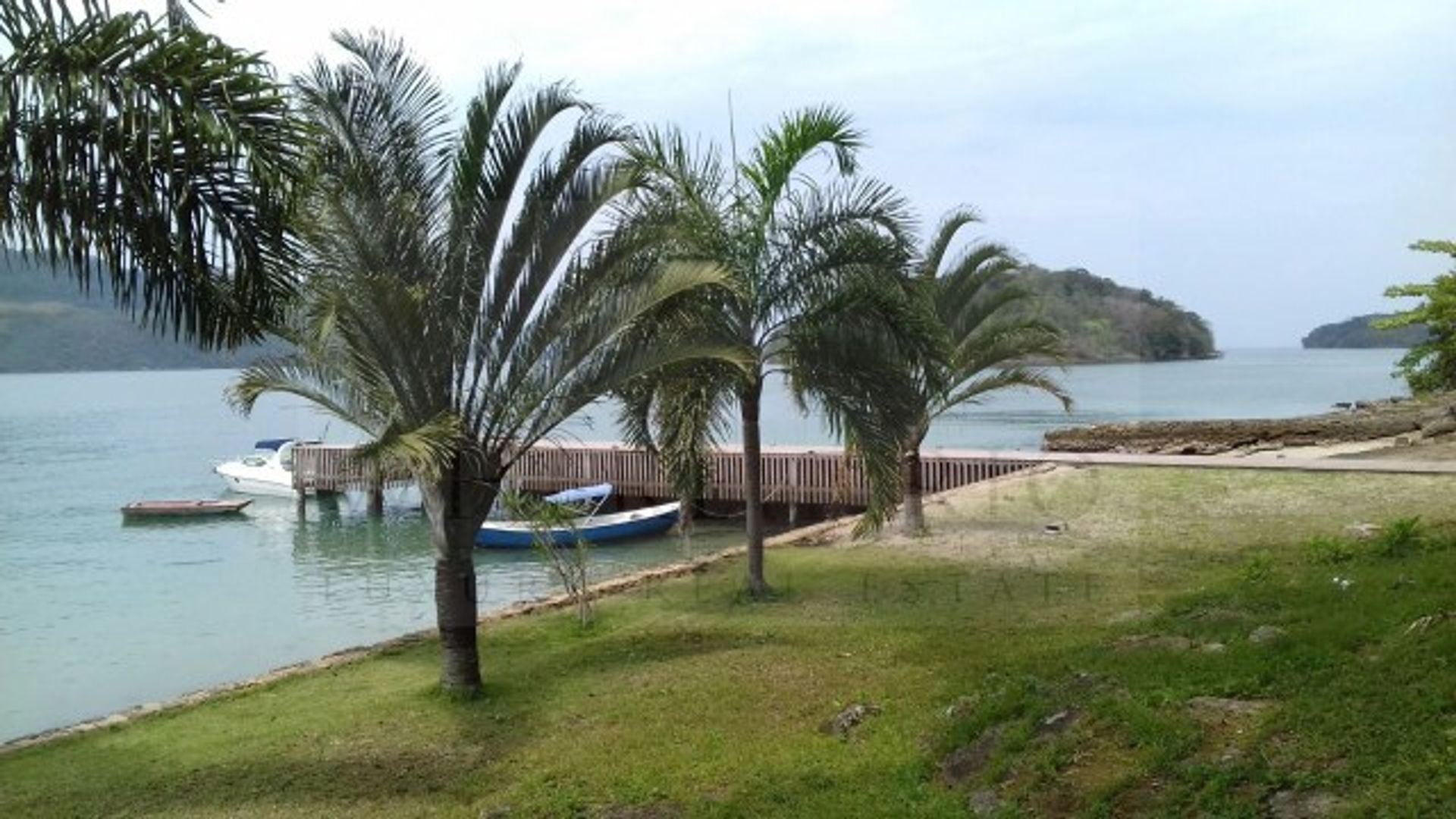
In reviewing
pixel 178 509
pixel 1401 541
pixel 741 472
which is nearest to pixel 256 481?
pixel 178 509

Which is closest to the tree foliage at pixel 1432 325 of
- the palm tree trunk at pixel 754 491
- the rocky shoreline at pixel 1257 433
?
the rocky shoreline at pixel 1257 433

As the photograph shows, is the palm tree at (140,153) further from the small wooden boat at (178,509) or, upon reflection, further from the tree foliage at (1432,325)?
the small wooden boat at (178,509)

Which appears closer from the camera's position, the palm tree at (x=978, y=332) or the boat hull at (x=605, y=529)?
the palm tree at (x=978, y=332)

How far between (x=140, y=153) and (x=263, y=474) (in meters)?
31.1

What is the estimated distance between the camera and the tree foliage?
1425 centimetres

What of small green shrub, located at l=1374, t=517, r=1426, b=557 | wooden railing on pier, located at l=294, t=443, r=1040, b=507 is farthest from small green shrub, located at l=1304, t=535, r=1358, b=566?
wooden railing on pier, located at l=294, t=443, r=1040, b=507

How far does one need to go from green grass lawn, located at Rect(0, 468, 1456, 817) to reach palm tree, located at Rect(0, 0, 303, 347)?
9.04 feet

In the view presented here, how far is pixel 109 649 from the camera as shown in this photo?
15.7m

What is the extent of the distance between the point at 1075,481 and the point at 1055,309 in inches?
99.6

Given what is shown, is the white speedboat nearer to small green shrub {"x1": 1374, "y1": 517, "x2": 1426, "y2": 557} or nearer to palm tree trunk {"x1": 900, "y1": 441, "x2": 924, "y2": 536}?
palm tree trunk {"x1": 900, "y1": 441, "x2": 924, "y2": 536}

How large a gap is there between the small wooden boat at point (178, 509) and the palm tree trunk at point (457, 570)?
82.7 feet

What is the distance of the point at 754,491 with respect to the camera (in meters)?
11.3

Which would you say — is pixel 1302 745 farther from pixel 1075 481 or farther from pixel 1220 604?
pixel 1075 481

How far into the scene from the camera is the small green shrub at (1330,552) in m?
8.66
